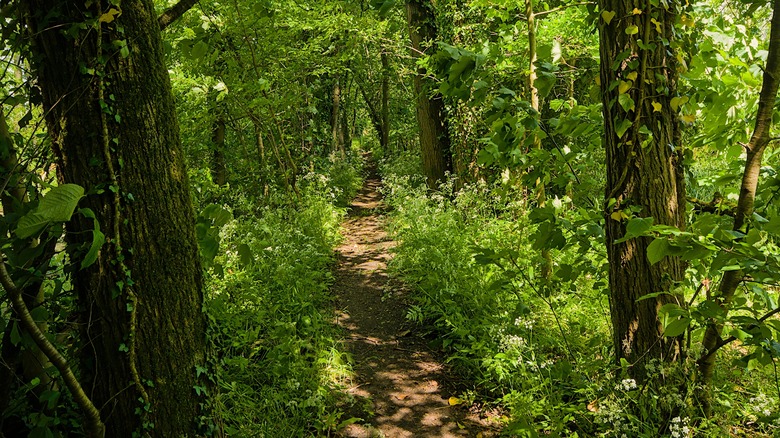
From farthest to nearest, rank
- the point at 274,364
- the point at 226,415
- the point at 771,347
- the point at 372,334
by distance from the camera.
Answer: the point at 372,334 → the point at 274,364 → the point at 226,415 → the point at 771,347

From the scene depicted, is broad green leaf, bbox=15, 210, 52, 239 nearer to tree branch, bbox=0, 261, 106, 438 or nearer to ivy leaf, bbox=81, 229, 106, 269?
ivy leaf, bbox=81, 229, 106, 269

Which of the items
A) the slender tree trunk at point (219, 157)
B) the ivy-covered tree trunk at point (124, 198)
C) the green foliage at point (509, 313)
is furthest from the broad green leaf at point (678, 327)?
the slender tree trunk at point (219, 157)

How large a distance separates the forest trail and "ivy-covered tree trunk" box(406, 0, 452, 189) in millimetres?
3155

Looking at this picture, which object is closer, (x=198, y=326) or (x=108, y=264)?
(x=108, y=264)

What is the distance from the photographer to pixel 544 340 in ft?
13.7

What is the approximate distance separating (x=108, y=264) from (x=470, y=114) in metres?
7.69

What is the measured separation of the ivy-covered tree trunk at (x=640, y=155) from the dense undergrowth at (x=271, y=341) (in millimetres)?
2204

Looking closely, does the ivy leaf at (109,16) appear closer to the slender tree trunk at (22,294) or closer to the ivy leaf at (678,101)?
the slender tree trunk at (22,294)

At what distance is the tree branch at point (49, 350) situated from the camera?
1765 mm

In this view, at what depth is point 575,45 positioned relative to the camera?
7.77 metres

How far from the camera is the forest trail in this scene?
12.5ft

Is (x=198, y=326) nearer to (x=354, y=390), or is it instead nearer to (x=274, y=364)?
(x=274, y=364)

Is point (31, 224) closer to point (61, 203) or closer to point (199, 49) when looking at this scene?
point (61, 203)

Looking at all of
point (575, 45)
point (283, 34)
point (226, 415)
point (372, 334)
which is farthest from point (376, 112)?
point (226, 415)
